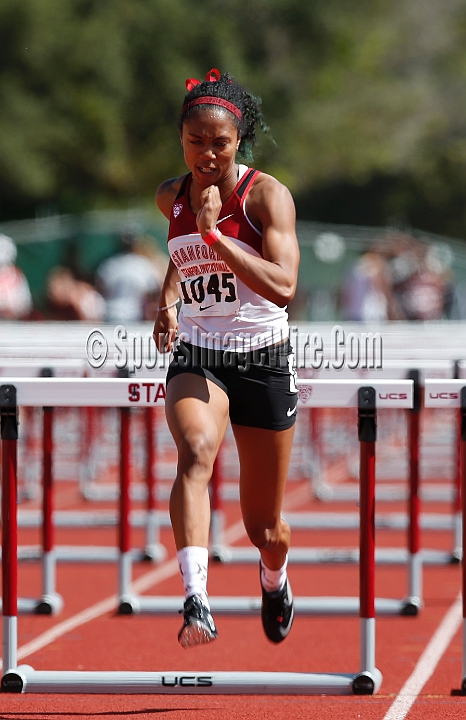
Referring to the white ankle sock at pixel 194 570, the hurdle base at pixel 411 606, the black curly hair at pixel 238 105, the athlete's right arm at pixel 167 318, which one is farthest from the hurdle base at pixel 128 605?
the black curly hair at pixel 238 105

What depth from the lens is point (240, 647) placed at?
6547 mm

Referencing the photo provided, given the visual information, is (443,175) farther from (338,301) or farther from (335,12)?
(338,301)

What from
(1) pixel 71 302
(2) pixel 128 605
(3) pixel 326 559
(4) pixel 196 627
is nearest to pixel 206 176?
(4) pixel 196 627

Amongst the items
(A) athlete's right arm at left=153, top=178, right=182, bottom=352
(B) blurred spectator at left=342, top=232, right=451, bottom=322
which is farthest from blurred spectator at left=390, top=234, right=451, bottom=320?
(A) athlete's right arm at left=153, top=178, right=182, bottom=352

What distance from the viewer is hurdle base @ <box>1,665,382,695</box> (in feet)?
16.9

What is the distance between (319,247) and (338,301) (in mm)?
1121

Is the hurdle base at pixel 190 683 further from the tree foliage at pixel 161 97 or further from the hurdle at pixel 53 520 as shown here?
the tree foliage at pixel 161 97

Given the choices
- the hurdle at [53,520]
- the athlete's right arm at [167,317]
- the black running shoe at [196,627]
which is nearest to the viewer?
the black running shoe at [196,627]

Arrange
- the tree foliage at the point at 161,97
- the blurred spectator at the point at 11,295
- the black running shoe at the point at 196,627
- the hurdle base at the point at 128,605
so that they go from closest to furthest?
the black running shoe at the point at 196,627 → the hurdle base at the point at 128,605 → the blurred spectator at the point at 11,295 → the tree foliage at the point at 161,97

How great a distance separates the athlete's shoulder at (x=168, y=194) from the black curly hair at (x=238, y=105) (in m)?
0.25

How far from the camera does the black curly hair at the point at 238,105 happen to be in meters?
4.86

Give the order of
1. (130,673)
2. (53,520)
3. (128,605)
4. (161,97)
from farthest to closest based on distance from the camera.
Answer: (161,97) → (53,520) → (128,605) → (130,673)

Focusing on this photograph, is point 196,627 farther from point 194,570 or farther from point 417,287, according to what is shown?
point 417,287

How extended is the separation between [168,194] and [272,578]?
1665mm
